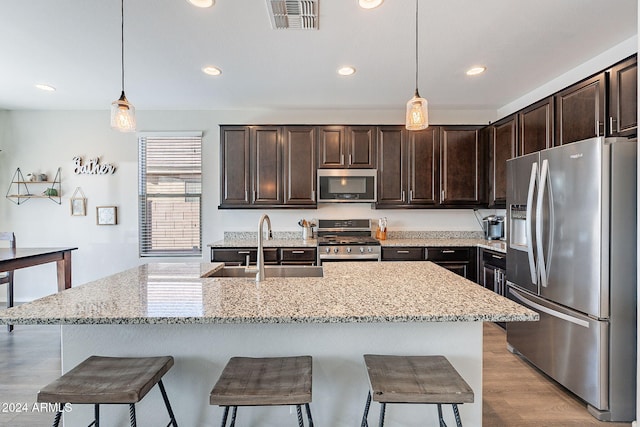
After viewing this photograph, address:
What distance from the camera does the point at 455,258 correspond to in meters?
3.74

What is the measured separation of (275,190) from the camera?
4.02 meters

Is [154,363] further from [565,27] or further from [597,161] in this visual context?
[565,27]

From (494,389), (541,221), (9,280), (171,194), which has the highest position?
(171,194)

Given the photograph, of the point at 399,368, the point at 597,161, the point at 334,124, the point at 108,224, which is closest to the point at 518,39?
the point at 597,161

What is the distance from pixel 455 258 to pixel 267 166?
2.49 m

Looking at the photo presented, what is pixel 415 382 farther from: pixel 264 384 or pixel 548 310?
pixel 548 310

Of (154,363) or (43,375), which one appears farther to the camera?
(43,375)

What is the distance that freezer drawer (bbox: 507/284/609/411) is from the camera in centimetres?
199

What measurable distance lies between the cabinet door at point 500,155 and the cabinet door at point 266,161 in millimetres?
2574

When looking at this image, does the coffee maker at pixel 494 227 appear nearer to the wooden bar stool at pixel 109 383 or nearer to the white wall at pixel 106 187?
the white wall at pixel 106 187

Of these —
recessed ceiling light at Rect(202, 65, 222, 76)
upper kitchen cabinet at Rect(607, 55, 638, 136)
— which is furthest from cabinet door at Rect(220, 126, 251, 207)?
upper kitchen cabinet at Rect(607, 55, 638, 136)

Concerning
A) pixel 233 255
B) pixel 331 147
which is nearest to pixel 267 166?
pixel 331 147

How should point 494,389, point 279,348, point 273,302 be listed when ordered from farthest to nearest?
point 494,389 → point 279,348 → point 273,302

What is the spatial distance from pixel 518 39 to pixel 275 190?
279 centimetres
